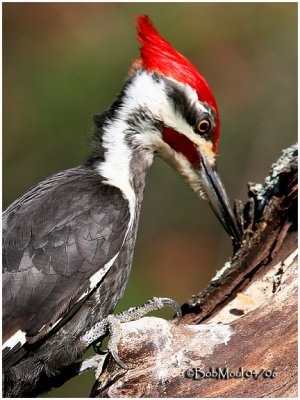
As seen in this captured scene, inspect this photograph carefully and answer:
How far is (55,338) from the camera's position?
3.07 m

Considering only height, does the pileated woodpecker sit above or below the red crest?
below

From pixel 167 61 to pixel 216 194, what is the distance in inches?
24.3

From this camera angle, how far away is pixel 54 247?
303 centimetres

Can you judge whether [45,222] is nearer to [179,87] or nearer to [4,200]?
[179,87]

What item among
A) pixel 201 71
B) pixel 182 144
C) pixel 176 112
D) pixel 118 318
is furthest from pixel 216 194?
pixel 201 71

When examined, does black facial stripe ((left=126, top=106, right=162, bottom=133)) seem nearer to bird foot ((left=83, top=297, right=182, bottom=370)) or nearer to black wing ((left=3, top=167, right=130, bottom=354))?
black wing ((left=3, top=167, right=130, bottom=354))

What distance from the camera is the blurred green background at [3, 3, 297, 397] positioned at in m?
5.46

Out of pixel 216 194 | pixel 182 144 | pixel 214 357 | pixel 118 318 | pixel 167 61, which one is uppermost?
pixel 167 61

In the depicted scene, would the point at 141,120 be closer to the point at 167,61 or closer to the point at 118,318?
the point at 167,61

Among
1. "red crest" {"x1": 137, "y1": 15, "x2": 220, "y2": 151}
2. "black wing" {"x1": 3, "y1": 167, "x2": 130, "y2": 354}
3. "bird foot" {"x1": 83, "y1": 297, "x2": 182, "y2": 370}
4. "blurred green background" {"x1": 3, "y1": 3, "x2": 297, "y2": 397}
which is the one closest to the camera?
"black wing" {"x1": 3, "y1": 167, "x2": 130, "y2": 354}

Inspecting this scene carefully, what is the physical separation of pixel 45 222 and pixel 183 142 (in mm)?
692

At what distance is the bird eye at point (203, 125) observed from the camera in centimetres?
330

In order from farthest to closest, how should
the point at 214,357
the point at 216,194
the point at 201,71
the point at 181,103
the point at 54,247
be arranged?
1. the point at 201,71
2. the point at 216,194
3. the point at 181,103
4. the point at 54,247
5. the point at 214,357

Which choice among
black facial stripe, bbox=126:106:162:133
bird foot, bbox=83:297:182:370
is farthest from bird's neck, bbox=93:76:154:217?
bird foot, bbox=83:297:182:370
